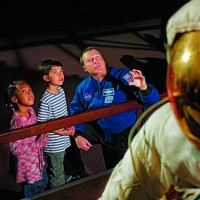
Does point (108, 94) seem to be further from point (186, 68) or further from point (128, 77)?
point (186, 68)

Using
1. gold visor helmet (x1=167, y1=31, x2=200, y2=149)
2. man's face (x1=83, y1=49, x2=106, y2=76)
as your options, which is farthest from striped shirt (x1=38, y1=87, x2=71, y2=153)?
gold visor helmet (x1=167, y1=31, x2=200, y2=149)

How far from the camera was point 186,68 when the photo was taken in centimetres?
66

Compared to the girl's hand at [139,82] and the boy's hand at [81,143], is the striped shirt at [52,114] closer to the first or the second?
the boy's hand at [81,143]

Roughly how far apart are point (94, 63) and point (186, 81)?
6.55 feet

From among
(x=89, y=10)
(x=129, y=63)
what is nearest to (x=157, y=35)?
(x=129, y=63)

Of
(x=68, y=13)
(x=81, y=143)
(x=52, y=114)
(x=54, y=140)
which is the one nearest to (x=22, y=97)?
(x=52, y=114)

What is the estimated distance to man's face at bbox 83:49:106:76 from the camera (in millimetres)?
2607

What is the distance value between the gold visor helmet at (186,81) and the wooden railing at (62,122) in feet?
4.85

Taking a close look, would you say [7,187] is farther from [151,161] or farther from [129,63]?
[129,63]

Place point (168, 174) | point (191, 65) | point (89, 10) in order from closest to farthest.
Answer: point (191, 65), point (168, 174), point (89, 10)

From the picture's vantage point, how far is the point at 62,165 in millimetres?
2545

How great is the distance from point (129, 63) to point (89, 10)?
2.77m

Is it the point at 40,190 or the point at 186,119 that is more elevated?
the point at 186,119

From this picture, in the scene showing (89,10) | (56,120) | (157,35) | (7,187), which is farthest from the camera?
(89,10)
